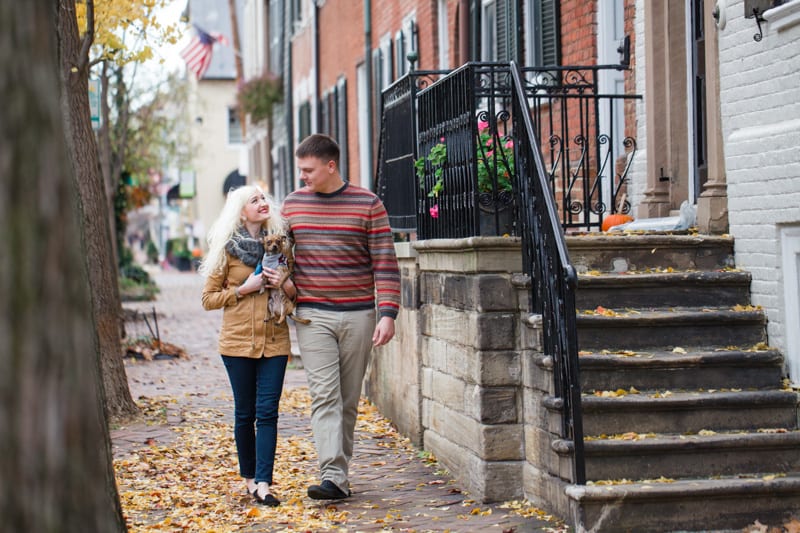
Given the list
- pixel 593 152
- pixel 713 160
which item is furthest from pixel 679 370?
pixel 593 152

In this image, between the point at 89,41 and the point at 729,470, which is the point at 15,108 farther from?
the point at 89,41

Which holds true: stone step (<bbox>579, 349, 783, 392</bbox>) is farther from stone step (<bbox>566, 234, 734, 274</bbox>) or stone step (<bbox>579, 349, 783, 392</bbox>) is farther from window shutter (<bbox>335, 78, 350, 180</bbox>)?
window shutter (<bbox>335, 78, 350, 180</bbox>)

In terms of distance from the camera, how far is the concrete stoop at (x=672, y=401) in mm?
6078

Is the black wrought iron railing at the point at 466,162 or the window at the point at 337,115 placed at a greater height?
the window at the point at 337,115

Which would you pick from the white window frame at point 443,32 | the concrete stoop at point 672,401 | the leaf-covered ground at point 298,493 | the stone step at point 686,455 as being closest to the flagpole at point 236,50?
the white window frame at point 443,32

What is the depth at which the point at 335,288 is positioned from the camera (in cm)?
722

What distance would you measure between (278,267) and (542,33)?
6.02 meters

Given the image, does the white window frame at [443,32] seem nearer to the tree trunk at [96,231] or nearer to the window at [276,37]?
the tree trunk at [96,231]

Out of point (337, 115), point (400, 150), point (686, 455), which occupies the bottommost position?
point (686, 455)

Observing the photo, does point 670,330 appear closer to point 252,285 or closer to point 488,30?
point 252,285

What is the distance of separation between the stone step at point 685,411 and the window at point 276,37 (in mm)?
28512

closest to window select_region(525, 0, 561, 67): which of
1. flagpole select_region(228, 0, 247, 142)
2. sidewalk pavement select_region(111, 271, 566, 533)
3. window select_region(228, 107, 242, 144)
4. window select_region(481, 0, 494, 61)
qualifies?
window select_region(481, 0, 494, 61)

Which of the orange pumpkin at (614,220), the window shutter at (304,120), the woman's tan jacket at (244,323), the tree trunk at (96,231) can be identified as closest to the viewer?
the woman's tan jacket at (244,323)

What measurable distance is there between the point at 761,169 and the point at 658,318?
1.12 m
